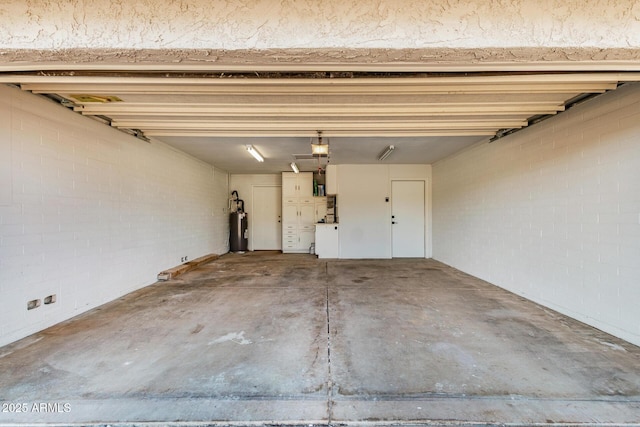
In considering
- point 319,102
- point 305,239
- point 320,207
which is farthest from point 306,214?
point 319,102

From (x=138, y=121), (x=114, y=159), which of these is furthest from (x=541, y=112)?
(x=114, y=159)

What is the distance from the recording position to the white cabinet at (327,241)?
7.39 m

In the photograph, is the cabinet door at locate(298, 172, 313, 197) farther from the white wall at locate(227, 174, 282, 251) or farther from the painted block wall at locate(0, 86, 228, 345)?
the painted block wall at locate(0, 86, 228, 345)

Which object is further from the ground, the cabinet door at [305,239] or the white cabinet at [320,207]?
the white cabinet at [320,207]

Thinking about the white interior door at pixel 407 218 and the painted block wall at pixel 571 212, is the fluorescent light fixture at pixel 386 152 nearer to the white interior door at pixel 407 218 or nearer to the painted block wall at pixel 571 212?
the white interior door at pixel 407 218

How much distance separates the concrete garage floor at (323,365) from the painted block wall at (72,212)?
0.34 metres

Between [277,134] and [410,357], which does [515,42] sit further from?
[277,134]

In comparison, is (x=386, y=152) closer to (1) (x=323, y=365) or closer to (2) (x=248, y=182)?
(1) (x=323, y=365)

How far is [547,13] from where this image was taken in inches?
60.4

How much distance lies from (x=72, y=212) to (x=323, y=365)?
10.9 ft

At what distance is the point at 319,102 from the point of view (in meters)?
2.99

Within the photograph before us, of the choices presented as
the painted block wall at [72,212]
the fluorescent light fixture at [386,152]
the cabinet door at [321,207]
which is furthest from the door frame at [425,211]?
the painted block wall at [72,212]

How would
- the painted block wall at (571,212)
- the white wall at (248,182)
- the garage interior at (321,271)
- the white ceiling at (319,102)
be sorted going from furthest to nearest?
the white wall at (248,182) < the painted block wall at (571,212) < the white ceiling at (319,102) < the garage interior at (321,271)

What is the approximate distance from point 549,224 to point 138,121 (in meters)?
5.50
